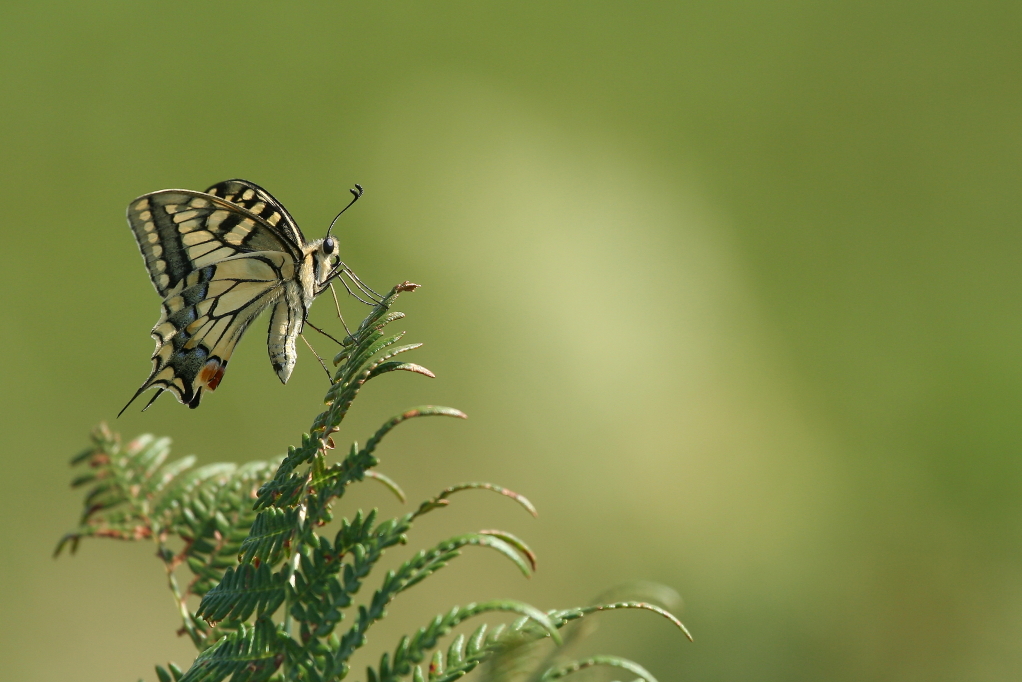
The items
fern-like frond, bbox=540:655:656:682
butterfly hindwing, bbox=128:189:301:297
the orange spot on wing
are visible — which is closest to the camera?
fern-like frond, bbox=540:655:656:682

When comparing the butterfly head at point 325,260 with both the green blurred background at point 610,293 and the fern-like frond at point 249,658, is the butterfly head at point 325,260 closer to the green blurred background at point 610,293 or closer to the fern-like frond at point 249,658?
the fern-like frond at point 249,658

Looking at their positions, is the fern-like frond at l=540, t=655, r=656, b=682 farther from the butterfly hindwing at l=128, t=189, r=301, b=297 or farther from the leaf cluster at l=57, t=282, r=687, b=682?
the butterfly hindwing at l=128, t=189, r=301, b=297

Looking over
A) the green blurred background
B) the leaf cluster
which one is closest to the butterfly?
the leaf cluster

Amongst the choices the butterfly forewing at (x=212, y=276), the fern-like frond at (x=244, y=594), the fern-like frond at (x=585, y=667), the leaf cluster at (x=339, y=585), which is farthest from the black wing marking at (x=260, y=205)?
the fern-like frond at (x=585, y=667)

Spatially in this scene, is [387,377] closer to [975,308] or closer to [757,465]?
[757,465]

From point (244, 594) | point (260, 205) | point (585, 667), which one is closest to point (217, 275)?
point (260, 205)
